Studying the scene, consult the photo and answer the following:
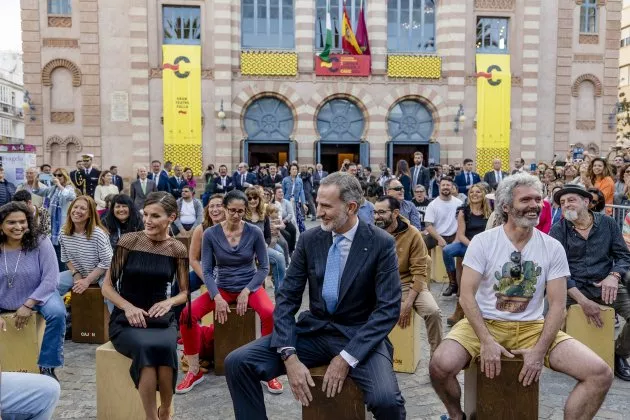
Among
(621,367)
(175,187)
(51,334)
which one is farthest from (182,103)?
(621,367)

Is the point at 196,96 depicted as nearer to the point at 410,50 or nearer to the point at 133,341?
the point at 410,50

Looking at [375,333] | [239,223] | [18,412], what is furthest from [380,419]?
[239,223]

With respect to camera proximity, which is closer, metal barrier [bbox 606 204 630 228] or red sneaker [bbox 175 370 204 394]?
red sneaker [bbox 175 370 204 394]

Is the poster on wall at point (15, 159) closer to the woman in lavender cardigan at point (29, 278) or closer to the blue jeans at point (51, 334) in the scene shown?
the woman in lavender cardigan at point (29, 278)

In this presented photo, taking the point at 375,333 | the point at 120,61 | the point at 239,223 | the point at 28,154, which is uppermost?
the point at 120,61

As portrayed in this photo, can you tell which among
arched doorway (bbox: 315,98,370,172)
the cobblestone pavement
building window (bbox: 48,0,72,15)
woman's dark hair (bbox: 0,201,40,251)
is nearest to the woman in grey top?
the cobblestone pavement

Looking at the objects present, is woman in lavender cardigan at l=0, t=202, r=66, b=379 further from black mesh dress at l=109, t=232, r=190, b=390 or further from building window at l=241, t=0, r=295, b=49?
building window at l=241, t=0, r=295, b=49

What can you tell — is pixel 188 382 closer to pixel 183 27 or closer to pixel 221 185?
pixel 221 185

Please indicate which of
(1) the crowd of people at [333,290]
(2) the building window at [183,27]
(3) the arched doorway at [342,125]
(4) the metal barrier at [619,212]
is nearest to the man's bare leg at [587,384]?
(1) the crowd of people at [333,290]

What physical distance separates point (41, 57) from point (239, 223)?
18938 mm

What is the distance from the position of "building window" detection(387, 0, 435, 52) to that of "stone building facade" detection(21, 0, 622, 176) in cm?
4

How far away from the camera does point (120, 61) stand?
69.3 feet

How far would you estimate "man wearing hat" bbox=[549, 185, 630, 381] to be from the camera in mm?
5211

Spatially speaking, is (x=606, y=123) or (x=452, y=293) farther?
(x=606, y=123)
